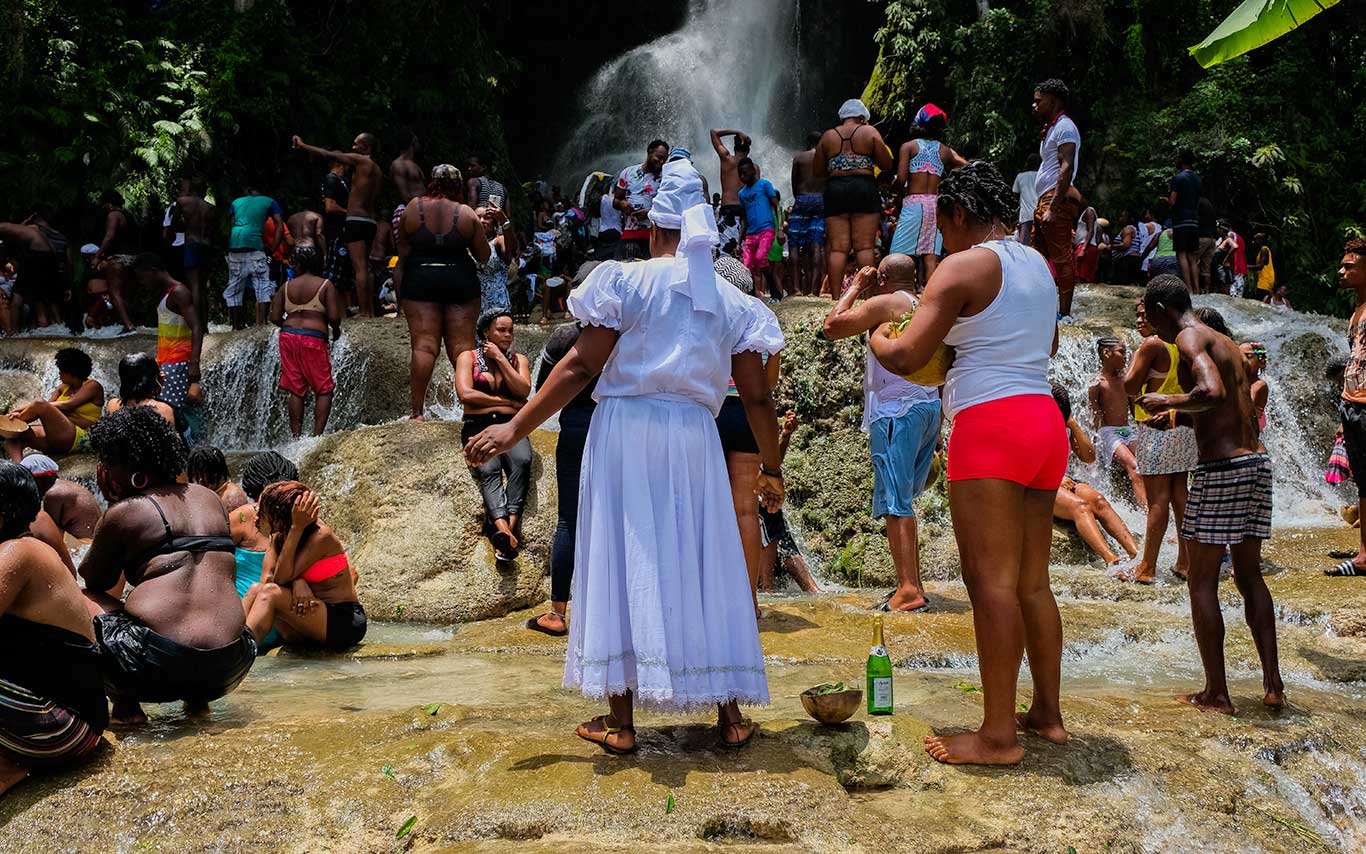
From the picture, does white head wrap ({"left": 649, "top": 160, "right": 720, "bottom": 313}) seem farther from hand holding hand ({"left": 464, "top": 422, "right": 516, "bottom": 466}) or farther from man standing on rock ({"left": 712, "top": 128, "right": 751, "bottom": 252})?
man standing on rock ({"left": 712, "top": 128, "right": 751, "bottom": 252})

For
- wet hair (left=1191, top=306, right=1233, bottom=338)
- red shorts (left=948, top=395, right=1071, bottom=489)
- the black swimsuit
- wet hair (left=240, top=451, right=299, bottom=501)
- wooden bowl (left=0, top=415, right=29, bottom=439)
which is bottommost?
the black swimsuit

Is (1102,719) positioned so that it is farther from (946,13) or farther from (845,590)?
(946,13)

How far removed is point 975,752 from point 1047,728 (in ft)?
1.40

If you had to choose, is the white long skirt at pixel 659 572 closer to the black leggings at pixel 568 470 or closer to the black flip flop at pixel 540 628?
the black leggings at pixel 568 470

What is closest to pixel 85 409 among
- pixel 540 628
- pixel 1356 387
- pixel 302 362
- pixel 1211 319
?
pixel 302 362

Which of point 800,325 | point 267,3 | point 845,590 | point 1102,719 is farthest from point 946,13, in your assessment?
point 1102,719

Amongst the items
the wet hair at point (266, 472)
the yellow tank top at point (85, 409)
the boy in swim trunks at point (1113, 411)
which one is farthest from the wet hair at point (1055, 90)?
the yellow tank top at point (85, 409)

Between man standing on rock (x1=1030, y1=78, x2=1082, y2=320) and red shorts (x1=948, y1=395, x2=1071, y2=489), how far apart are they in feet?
21.6

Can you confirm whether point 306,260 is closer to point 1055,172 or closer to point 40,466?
point 40,466

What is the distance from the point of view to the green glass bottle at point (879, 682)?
4.45m

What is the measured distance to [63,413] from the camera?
31.9 feet

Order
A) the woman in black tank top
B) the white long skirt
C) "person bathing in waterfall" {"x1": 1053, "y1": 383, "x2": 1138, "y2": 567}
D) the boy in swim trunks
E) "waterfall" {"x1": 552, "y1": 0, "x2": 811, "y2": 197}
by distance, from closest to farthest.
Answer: the white long skirt
"person bathing in waterfall" {"x1": 1053, "y1": 383, "x2": 1138, "y2": 567}
the boy in swim trunks
the woman in black tank top
"waterfall" {"x1": 552, "y1": 0, "x2": 811, "y2": 197}

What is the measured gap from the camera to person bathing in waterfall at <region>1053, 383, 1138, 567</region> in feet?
29.1

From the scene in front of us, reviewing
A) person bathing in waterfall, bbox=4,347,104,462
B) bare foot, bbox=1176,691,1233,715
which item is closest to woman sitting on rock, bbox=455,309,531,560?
person bathing in waterfall, bbox=4,347,104,462
